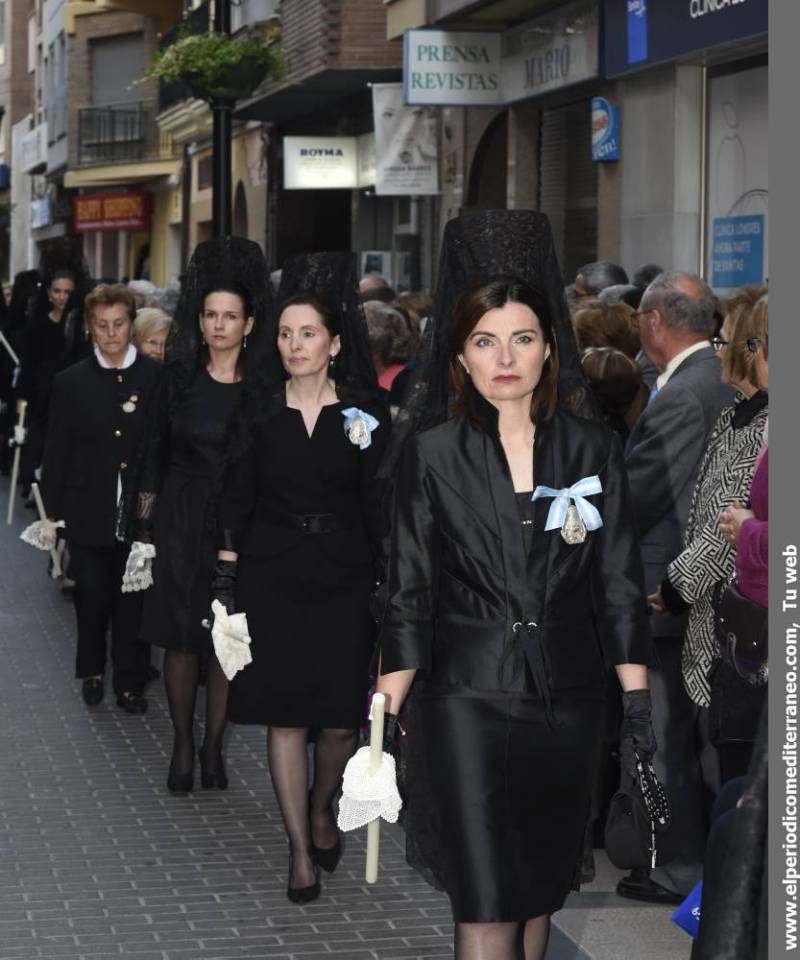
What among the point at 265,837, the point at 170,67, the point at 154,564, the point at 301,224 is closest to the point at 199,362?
the point at 154,564

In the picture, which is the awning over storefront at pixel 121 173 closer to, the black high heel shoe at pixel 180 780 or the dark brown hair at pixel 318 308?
the black high heel shoe at pixel 180 780

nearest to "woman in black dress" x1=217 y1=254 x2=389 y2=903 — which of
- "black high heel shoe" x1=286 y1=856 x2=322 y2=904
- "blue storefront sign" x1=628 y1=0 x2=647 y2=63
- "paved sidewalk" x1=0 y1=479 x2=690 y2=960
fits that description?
"black high heel shoe" x1=286 y1=856 x2=322 y2=904

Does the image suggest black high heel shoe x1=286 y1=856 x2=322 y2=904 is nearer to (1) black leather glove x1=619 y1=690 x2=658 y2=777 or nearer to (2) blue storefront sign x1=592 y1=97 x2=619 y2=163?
(1) black leather glove x1=619 y1=690 x2=658 y2=777

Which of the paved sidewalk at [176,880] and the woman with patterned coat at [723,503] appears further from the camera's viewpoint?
the paved sidewalk at [176,880]

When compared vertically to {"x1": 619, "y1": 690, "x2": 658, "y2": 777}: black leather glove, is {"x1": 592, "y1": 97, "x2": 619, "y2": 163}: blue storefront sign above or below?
above

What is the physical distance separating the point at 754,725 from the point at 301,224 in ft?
90.4

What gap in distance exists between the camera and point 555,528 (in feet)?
16.4

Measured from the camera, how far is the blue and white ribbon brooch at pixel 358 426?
7332 millimetres

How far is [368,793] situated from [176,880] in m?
2.76

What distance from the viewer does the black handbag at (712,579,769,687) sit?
5.66m

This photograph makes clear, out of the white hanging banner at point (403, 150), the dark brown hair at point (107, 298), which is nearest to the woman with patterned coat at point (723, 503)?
the dark brown hair at point (107, 298)

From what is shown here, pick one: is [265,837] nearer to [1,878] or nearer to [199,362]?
[1,878]

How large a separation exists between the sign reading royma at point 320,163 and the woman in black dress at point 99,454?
17.2 metres

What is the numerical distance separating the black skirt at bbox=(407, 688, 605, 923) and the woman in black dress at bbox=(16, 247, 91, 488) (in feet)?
33.3
